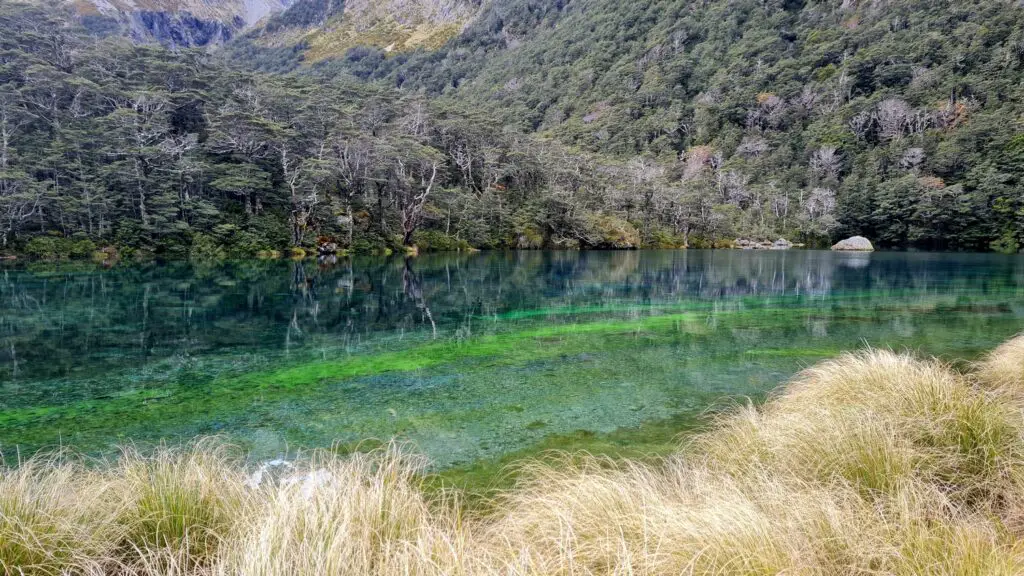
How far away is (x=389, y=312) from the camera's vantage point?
11.8m

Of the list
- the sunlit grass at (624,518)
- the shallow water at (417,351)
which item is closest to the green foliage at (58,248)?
the shallow water at (417,351)

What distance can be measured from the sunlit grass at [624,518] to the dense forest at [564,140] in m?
27.7

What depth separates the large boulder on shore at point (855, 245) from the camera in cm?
4794

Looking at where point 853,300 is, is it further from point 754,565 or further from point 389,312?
point 754,565

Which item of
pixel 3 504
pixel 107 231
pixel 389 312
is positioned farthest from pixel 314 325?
pixel 107 231

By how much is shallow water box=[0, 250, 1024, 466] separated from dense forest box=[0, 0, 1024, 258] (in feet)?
35.9

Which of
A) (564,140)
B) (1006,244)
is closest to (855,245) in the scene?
(1006,244)

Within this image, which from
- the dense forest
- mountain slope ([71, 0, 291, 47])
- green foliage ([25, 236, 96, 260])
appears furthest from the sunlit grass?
mountain slope ([71, 0, 291, 47])

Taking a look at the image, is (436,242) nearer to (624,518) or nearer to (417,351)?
(417,351)

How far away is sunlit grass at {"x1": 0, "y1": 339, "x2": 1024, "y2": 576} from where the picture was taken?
5.76ft

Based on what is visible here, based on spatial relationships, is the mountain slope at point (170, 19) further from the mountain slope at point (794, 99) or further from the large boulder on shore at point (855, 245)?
the large boulder on shore at point (855, 245)

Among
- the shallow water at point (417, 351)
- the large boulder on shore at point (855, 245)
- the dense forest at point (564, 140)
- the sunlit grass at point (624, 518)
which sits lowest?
the shallow water at point (417, 351)

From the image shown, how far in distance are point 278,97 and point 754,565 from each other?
1469 inches

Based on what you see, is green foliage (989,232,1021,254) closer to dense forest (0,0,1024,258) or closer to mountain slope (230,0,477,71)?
dense forest (0,0,1024,258)
